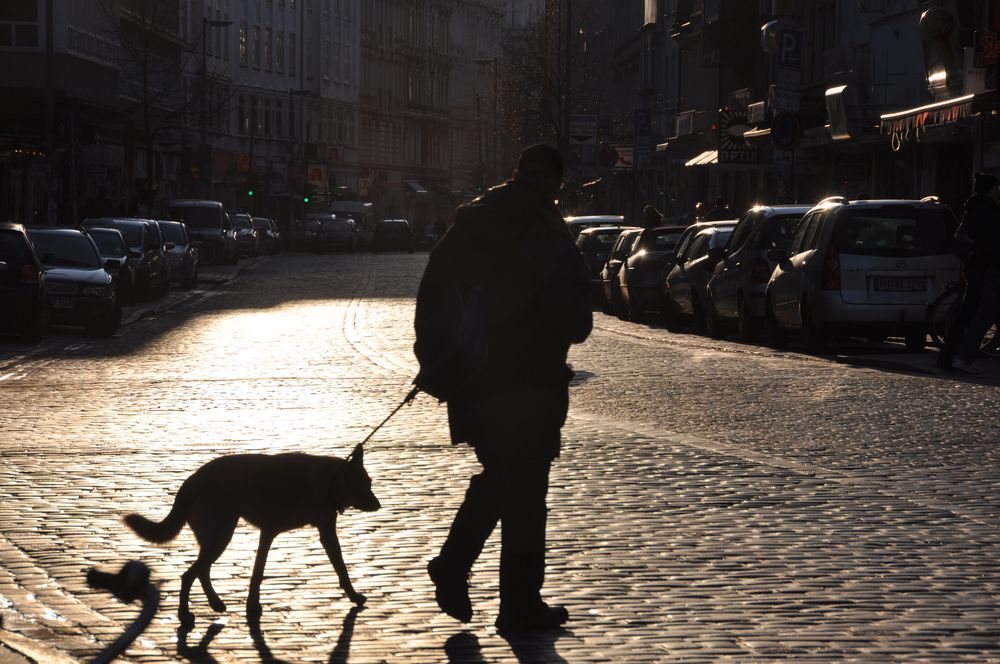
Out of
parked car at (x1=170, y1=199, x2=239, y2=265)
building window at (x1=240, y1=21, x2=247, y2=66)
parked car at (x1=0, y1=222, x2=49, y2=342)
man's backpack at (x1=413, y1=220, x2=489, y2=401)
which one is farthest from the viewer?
building window at (x1=240, y1=21, x2=247, y2=66)

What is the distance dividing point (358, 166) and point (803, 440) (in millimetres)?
124237

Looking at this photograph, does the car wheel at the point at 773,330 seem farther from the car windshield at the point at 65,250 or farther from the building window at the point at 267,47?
the building window at the point at 267,47

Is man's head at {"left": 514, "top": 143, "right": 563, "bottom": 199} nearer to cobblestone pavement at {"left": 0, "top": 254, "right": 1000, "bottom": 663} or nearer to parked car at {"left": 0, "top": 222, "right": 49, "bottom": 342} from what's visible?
cobblestone pavement at {"left": 0, "top": 254, "right": 1000, "bottom": 663}

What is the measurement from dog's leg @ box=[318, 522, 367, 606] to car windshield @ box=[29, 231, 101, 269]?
73.0ft

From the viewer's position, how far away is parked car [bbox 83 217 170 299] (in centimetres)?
3872

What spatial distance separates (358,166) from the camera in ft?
450

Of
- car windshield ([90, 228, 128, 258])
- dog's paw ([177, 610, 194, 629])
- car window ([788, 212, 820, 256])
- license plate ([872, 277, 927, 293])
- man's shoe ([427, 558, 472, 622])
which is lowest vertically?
dog's paw ([177, 610, 194, 629])

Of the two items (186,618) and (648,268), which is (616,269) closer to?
(648,268)

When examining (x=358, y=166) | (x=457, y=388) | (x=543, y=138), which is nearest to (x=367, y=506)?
(x=457, y=388)

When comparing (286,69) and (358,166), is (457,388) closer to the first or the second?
(286,69)

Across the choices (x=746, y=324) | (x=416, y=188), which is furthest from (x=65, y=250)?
(x=416, y=188)

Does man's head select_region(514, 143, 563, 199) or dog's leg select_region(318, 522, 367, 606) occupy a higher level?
man's head select_region(514, 143, 563, 199)

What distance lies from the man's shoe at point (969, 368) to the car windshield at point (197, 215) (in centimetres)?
4463

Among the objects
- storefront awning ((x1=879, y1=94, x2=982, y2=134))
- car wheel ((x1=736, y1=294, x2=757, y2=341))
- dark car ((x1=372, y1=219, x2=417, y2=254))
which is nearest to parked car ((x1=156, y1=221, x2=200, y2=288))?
storefront awning ((x1=879, y1=94, x2=982, y2=134))
